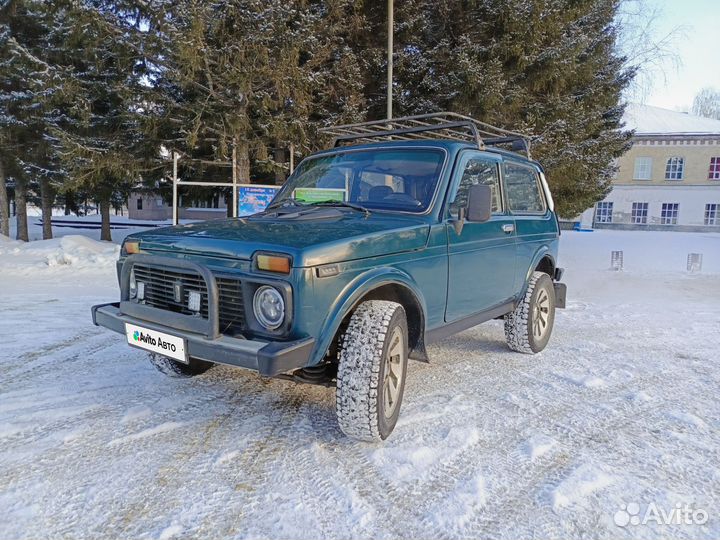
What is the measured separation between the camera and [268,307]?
2.81m

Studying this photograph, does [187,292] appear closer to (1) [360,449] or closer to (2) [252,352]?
(2) [252,352]

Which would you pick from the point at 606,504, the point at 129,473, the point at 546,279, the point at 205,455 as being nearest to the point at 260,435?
the point at 205,455

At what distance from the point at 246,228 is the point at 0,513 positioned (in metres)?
1.94

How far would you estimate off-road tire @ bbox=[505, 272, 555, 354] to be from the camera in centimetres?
504

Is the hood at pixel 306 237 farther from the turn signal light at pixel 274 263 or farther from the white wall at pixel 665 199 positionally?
the white wall at pixel 665 199

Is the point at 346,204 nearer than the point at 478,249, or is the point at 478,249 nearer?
the point at 346,204

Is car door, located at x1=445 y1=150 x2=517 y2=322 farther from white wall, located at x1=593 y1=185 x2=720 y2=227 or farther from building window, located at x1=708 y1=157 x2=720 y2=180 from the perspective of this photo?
building window, located at x1=708 y1=157 x2=720 y2=180

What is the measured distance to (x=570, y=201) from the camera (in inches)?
638

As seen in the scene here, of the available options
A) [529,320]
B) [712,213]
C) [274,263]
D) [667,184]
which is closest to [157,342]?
[274,263]

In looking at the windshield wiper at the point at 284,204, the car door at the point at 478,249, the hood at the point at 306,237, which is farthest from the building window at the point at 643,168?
the hood at the point at 306,237

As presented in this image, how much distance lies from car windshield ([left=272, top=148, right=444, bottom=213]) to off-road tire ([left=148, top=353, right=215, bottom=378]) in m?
1.54

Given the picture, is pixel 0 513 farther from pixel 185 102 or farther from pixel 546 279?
pixel 185 102

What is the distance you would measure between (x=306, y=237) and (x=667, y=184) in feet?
136

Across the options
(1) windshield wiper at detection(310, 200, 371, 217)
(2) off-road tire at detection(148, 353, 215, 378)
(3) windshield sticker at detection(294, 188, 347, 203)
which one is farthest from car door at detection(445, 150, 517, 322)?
(2) off-road tire at detection(148, 353, 215, 378)
